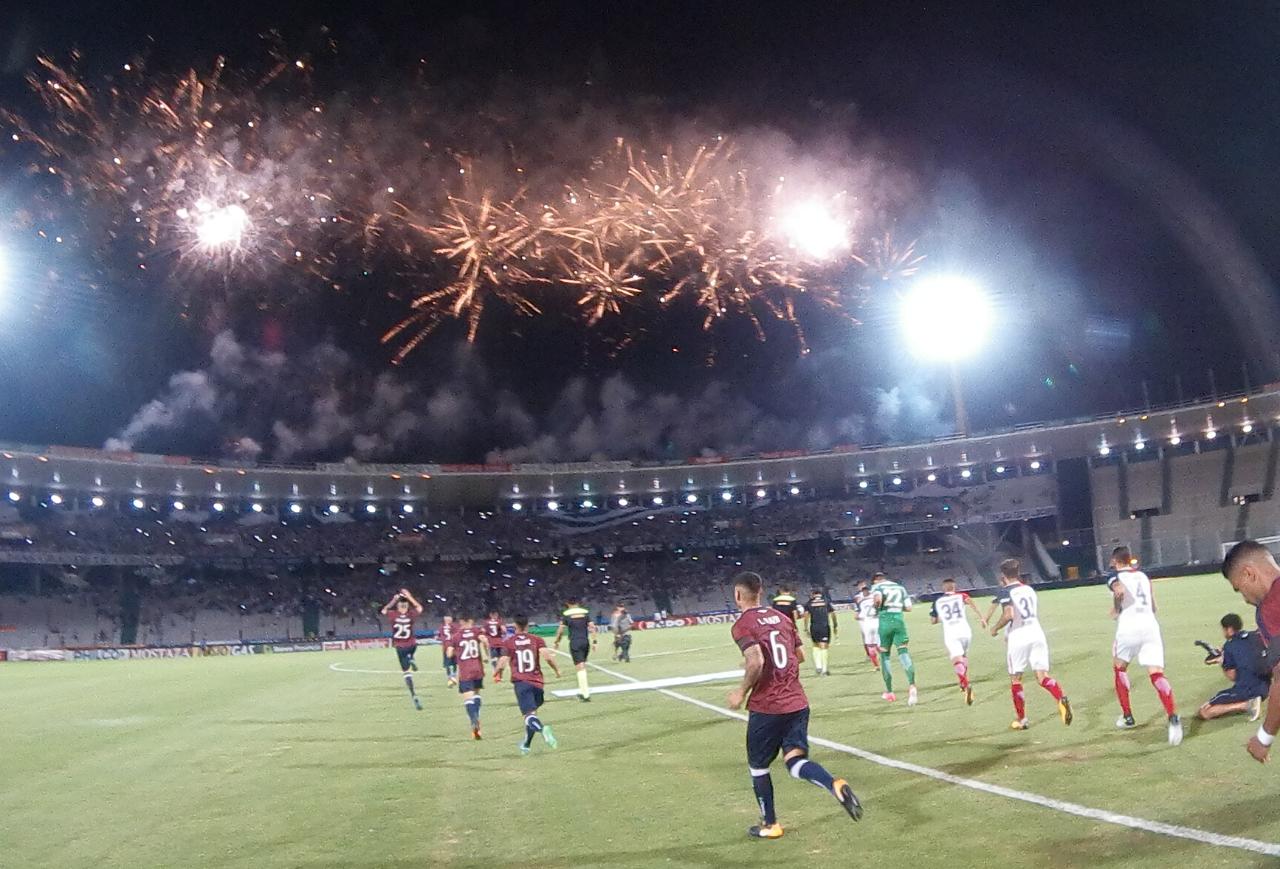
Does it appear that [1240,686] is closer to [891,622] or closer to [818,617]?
[891,622]

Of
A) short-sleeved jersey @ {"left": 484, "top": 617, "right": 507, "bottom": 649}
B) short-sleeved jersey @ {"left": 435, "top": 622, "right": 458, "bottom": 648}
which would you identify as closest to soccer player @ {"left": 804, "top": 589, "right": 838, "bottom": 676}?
short-sleeved jersey @ {"left": 484, "top": 617, "right": 507, "bottom": 649}

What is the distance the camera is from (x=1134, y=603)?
10969mm

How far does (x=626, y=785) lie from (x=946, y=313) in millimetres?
40684

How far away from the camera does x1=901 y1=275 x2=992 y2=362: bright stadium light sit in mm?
Result: 46531

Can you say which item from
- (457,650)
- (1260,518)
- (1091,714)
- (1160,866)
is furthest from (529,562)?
(1160,866)

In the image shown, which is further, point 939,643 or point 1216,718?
point 939,643

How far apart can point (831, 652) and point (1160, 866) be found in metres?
21.9

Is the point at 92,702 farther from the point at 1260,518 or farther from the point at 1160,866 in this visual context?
the point at 1260,518

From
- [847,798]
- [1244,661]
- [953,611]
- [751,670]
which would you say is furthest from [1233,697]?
[751,670]

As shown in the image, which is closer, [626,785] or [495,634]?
[626,785]

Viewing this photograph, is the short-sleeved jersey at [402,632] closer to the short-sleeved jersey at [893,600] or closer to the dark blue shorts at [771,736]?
the short-sleeved jersey at [893,600]

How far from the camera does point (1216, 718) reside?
35.6 feet

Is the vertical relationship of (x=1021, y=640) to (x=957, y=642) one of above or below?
above

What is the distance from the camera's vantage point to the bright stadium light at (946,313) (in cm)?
4653
